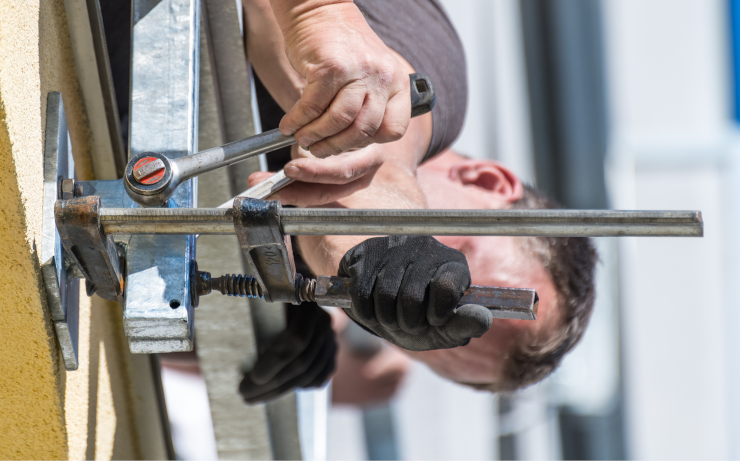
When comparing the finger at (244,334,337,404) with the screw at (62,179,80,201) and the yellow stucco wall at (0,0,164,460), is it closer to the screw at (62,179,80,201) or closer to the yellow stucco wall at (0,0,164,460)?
the yellow stucco wall at (0,0,164,460)

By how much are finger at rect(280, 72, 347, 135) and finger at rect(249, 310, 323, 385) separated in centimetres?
45

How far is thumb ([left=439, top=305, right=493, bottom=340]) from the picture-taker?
50cm

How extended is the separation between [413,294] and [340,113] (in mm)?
150

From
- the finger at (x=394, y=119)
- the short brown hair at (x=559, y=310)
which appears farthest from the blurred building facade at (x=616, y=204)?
the finger at (x=394, y=119)

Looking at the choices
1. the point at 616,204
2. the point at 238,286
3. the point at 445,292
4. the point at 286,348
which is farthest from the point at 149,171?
the point at 616,204

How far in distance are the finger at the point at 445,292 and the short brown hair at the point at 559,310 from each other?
48 cm

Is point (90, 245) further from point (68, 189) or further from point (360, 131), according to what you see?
point (360, 131)

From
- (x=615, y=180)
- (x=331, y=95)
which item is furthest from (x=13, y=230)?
(x=615, y=180)

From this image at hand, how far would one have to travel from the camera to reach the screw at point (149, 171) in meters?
0.50

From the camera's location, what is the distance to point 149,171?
1.64ft

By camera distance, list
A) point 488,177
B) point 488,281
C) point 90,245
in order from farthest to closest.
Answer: point 488,177, point 488,281, point 90,245

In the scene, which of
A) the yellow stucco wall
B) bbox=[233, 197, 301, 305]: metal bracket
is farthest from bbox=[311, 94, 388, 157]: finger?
the yellow stucco wall

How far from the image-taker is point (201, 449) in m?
1.56

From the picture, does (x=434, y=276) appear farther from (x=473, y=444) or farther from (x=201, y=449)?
(x=473, y=444)
